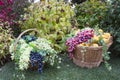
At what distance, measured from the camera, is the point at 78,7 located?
621cm

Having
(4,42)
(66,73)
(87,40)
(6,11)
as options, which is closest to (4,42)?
(4,42)

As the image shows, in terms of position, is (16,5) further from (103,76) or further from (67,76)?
(103,76)

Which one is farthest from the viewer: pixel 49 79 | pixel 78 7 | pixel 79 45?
pixel 78 7

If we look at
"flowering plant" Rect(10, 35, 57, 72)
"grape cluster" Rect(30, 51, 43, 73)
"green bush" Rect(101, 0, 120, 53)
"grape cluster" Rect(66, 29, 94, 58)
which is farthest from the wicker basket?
"grape cluster" Rect(30, 51, 43, 73)

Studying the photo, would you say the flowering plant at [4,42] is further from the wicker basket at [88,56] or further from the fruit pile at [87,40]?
the wicker basket at [88,56]

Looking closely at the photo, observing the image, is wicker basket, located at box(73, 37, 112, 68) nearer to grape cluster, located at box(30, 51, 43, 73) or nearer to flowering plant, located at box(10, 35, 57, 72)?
flowering plant, located at box(10, 35, 57, 72)

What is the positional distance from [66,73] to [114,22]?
1.40 metres

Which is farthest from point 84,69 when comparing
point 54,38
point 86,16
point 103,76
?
point 86,16

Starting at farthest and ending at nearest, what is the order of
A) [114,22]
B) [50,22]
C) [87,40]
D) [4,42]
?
[50,22]
[114,22]
[4,42]
[87,40]

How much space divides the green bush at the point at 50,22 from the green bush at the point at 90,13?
0.44m

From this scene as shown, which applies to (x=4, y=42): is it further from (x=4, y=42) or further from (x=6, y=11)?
(x=6, y=11)

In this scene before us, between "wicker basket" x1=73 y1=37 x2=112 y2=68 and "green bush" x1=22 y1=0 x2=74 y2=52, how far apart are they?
60cm

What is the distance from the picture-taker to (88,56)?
4.33 meters

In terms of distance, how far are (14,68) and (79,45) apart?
1.12 metres
